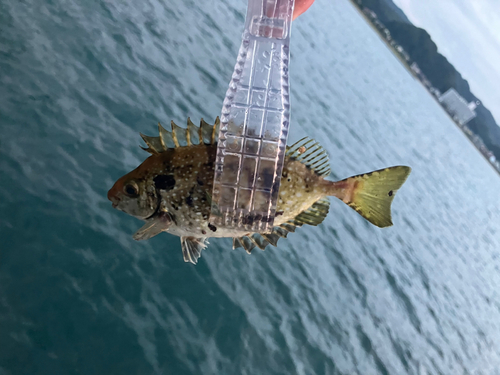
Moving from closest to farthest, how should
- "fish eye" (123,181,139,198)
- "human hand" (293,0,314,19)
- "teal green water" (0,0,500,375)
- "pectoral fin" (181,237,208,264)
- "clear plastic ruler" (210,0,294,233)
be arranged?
"clear plastic ruler" (210,0,294,233) < "human hand" (293,0,314,19) < "fish eye" (123,181,139,198) < "pectoral fin" (181,237,208,264) < "teal green water" (0,0,500,375)

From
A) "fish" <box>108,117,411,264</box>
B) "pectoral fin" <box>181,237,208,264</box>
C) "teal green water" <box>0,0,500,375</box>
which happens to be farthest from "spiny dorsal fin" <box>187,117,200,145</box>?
"teal green water" <box>0,0,500,375</box>

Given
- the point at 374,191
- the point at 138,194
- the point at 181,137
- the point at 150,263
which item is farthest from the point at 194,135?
the point at 150,263

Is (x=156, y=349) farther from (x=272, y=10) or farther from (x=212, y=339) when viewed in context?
(x=272, y=10)

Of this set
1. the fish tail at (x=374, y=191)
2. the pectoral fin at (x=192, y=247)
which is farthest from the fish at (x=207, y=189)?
the pectoral fin at (x=192, y=247)

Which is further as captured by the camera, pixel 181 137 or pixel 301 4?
pixel 181 137

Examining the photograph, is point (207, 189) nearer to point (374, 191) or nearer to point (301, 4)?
point (374, 191)

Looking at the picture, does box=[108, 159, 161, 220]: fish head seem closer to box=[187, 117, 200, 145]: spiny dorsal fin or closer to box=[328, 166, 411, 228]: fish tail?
box=[187, 117, 200, 145]: spiny dorsal fin
